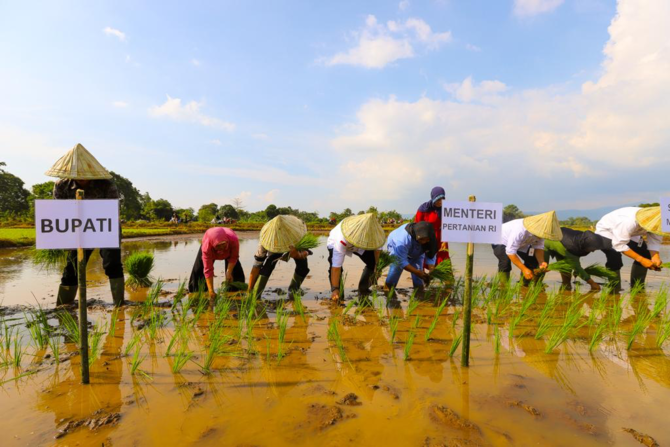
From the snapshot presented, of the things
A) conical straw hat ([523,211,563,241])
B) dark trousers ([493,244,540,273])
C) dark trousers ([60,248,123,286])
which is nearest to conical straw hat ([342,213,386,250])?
conical straw hat ([523,211,563,241])

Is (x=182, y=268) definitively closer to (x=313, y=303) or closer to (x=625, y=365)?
(x=313, y=303)

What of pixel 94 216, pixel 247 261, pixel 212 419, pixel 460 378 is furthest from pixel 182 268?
pixel 460 378

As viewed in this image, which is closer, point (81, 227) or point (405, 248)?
point (81, 227)

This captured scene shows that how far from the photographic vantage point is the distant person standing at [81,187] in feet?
10.2

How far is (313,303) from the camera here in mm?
4059

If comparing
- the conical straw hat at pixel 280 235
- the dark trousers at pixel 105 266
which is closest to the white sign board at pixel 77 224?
the dark trousers at pixel 105 266

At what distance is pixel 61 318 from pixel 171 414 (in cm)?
232

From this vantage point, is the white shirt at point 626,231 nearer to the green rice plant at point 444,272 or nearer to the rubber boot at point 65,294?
the green rice plant at point 444,272

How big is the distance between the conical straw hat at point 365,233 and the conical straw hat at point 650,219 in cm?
337

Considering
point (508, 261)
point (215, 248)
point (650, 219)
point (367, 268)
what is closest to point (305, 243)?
point (367, 268)

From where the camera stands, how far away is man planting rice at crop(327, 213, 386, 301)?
152 inches

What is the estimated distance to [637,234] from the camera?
4.45 meters

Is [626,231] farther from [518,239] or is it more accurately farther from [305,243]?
[305,243]

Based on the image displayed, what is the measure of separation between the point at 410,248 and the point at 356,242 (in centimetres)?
81
